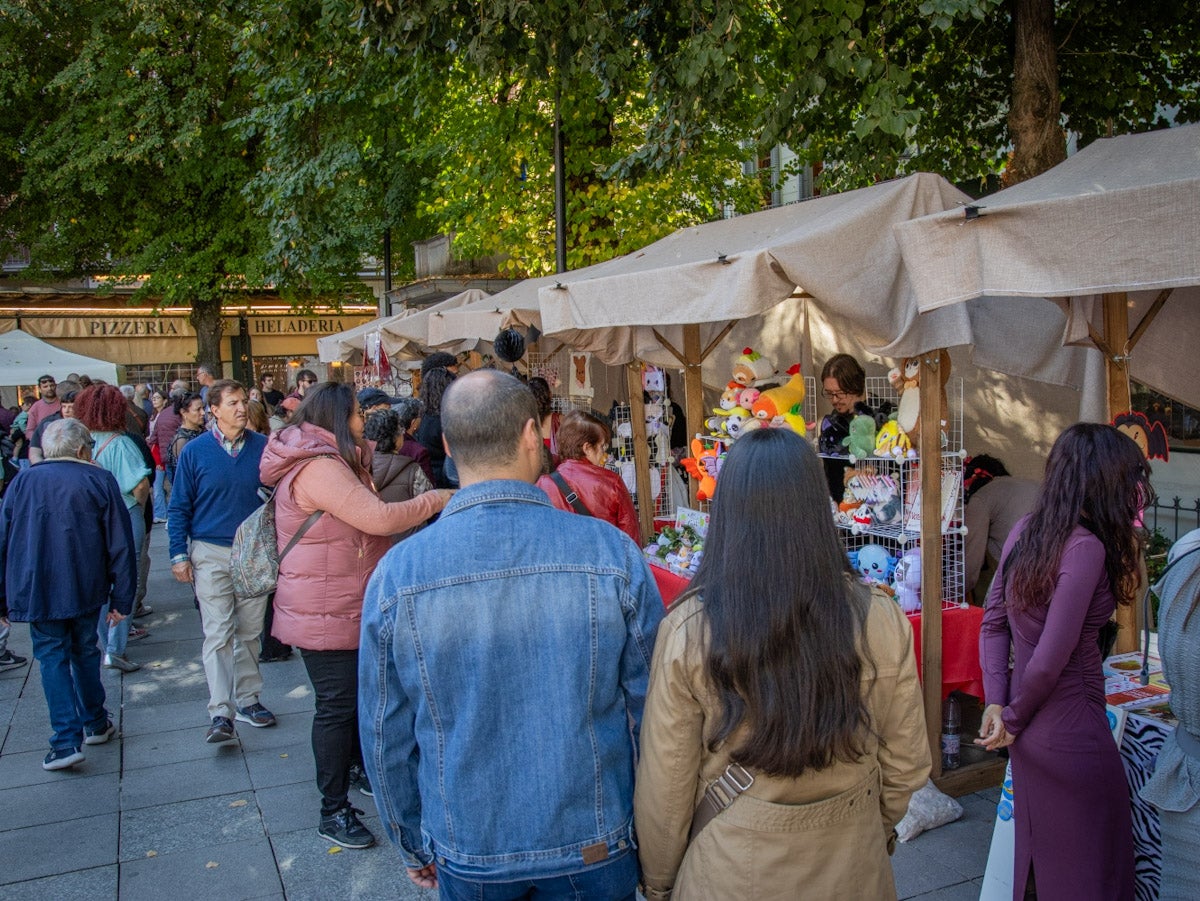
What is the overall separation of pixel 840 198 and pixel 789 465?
3590mm

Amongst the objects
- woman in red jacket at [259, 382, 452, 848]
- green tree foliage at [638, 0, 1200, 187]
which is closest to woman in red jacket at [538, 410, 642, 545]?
woman in red jacket at [259, 382, 452, 848]

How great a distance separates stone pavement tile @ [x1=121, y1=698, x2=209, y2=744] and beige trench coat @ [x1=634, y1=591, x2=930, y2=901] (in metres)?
4.45

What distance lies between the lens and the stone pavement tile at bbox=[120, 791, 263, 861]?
441 centimetres

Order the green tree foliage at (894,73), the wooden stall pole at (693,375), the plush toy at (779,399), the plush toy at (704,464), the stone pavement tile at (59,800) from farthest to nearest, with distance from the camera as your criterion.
→ the green tree foliage at (894,73) → the wooden stall pole at (693,375) → the plush toy at (704,464) → the plush toy at (779,399) → the stone pavement tile at (59,800)

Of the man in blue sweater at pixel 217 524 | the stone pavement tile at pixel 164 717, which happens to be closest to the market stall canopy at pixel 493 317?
the man in blue sweater at pixel 217 524

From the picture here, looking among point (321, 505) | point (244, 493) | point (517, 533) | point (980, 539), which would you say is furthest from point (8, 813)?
point (980, 539)

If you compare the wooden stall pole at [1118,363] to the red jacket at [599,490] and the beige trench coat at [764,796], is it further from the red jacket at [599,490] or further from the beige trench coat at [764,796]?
the beige trench coat at [764,796]

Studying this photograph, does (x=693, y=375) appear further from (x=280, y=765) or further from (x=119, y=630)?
(x=119, y=630)

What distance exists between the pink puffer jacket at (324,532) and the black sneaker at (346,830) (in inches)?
33.3

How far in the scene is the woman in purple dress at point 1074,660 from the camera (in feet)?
9.36

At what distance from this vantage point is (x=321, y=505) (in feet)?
13.4

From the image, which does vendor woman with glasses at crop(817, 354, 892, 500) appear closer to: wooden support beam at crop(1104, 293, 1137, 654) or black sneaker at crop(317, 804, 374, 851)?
wooden support beam at crop(1104, 293, 1137, 654)

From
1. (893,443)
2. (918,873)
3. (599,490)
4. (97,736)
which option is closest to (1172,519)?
(893,443)

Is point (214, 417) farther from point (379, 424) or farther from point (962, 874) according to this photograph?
point (962, 874)
